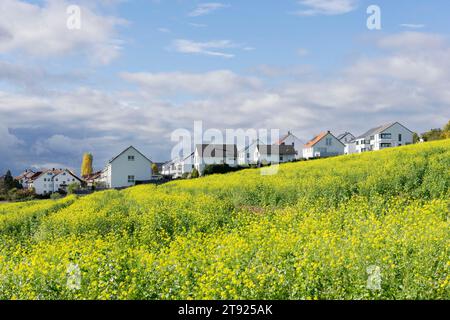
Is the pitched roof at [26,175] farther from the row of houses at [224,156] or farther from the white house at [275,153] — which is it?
the white house at [275,153]

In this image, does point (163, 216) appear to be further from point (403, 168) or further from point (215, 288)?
point (403, 168)

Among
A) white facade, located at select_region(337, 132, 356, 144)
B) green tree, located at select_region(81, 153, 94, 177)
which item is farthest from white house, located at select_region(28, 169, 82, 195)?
white facade, located at select_region(337, 132, 356, 144)

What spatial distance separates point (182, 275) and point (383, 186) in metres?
13.9

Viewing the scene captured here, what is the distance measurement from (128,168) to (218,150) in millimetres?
17494

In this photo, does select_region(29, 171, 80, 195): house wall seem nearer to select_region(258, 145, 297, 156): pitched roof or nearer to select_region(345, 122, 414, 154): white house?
select_region(258, 145, 297, 156): pitched roof

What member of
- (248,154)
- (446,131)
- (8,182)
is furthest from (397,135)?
(8,182)

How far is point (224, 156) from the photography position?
268 ft

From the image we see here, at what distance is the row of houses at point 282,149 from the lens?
271 ft

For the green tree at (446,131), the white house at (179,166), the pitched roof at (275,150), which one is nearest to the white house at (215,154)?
the white house at (179,166)

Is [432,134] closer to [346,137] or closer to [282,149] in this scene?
[282,149]

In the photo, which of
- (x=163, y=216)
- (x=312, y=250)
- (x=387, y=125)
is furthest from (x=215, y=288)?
(x=387, y=125)

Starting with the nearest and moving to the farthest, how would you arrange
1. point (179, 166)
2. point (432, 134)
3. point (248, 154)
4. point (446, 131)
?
point (446, 131) → point (432, 134) → point (248, 154) → point (179, 166)

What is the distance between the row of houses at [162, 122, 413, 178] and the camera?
271 feet

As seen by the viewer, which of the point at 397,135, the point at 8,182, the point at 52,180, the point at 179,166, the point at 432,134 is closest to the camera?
the point at 8,182
